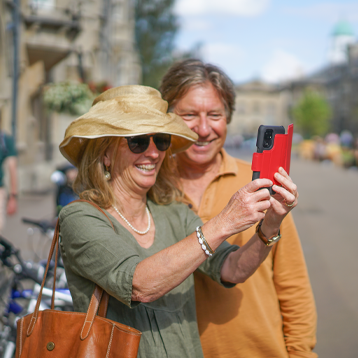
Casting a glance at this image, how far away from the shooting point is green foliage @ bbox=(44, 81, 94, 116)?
8320 millimetres

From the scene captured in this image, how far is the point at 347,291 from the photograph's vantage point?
5.98 meters

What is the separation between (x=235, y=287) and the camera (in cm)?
217

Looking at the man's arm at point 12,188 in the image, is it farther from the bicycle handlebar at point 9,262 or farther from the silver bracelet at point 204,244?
the silver bracelet at point 204,244

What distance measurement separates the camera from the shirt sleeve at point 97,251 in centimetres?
159

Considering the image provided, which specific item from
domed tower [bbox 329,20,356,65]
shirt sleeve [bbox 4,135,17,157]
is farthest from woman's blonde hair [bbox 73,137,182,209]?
domed tower [bbox 329,20,356,65]

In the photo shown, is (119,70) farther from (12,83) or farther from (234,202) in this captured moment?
(234,202)

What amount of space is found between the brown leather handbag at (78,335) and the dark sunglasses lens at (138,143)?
22.0 inches

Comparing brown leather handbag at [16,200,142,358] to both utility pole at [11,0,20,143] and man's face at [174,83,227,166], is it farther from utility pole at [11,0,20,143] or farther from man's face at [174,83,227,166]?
utility pole at [11,0,20,143]

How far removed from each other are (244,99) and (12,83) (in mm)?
94467

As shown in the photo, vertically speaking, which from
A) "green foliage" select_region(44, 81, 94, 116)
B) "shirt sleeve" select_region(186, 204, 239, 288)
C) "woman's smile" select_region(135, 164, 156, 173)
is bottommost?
"shirt sleeve" select_region(186, 204, 239, 288)

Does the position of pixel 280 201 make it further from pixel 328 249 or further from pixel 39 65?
pixel 39 65

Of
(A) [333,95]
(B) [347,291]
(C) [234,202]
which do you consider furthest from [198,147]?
(A) [333,95]

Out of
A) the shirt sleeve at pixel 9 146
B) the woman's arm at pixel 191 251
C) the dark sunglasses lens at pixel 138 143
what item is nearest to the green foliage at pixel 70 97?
the shirt sleeve at pixel 9 146

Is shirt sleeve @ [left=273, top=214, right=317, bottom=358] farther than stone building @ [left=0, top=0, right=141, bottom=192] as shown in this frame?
No
